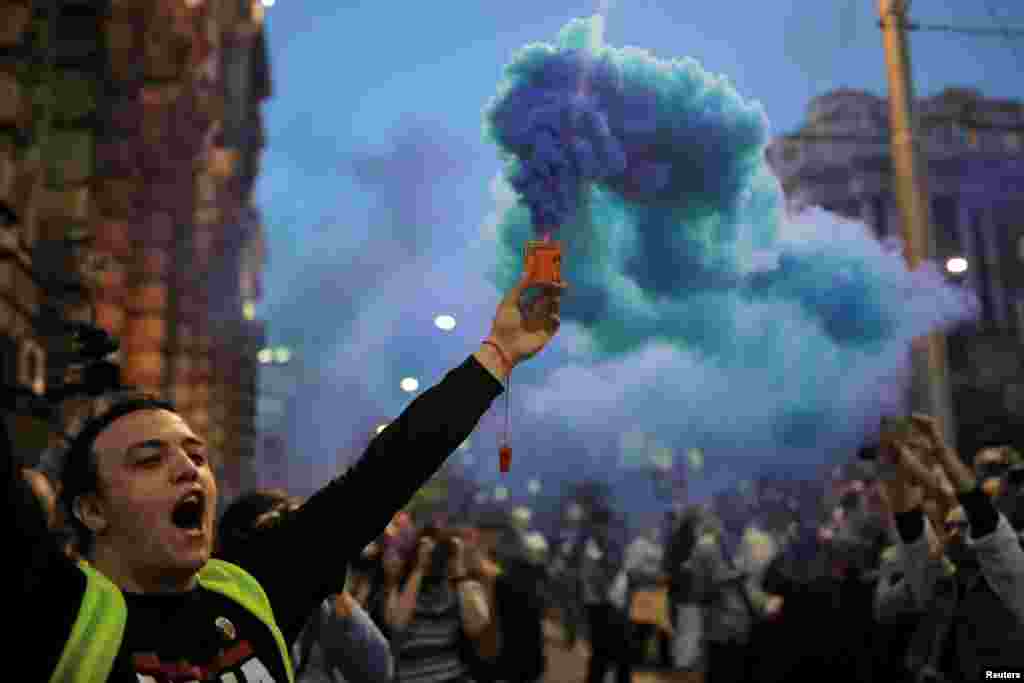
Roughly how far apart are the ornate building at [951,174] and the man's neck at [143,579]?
71.5ft

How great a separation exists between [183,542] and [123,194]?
16.1 m

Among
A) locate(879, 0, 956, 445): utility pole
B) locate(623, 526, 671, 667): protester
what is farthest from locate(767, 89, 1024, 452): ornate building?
locate(879, 0, 956, 445): utility pole

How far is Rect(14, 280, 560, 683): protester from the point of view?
190cm

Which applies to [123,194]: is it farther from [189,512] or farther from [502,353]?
[189,512]

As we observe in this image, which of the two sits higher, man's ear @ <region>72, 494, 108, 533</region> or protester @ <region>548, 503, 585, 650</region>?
man's ear @ <region>72, 494, 108, 533</region>

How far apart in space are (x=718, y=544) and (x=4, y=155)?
7953 millimetres

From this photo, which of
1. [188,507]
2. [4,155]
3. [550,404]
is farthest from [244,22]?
[188,507]

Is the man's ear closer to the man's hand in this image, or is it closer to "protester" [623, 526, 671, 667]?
the man's hand

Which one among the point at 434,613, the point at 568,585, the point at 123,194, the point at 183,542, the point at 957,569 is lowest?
the point at 568,585

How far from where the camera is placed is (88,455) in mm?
2303

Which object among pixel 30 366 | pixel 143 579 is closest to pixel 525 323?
pixel 143 579

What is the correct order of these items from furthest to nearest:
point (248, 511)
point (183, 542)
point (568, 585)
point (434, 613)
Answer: point (568, 585), point (434, 613), point (248, 511), point (183, 542)

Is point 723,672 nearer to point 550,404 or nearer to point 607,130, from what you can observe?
point 550,404

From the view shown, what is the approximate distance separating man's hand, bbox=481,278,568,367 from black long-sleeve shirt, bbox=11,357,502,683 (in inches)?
4.4
